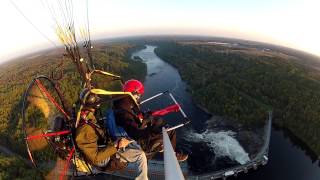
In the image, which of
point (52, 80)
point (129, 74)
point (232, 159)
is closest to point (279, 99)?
point (232, 159)

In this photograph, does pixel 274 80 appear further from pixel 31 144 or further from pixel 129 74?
pixel 31 144

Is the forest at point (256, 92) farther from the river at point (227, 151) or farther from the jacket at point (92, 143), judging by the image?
the jacket at point (92, 143)

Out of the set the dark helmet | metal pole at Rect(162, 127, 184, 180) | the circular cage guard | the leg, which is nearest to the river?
the leg

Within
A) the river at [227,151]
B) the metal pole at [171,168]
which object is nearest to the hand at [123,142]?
the metal pole at [171,168]

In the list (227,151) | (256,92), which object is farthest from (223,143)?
(256,92)

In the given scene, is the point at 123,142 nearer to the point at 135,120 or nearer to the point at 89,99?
the point at 135,120

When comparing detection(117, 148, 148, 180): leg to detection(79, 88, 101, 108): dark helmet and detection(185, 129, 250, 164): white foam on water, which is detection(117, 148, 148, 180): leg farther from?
detection(185, 129, 250, 164): white foam on water

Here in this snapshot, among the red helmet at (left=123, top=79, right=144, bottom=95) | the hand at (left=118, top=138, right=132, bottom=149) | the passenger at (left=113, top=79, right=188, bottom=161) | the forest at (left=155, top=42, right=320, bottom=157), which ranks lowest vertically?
the forest at (left=155, top=42, right=320, bottom=157)
